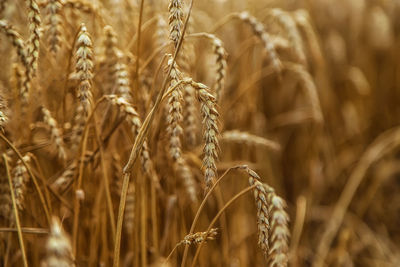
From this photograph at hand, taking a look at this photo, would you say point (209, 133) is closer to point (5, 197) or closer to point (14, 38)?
point (14, 38)

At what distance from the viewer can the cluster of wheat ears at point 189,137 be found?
33.6 inches

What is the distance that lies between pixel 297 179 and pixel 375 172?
43cm

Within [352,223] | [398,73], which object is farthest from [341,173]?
[398,73]

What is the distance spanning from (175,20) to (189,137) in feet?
1.46

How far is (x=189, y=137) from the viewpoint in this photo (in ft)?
3.73

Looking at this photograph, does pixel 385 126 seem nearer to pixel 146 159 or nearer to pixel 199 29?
pixel 199 29

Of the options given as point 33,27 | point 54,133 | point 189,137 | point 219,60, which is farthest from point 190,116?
point 33,27

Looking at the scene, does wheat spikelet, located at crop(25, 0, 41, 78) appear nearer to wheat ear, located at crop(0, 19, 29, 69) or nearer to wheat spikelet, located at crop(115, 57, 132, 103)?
wheat ear, located at crop(0, 19, 29, 69)

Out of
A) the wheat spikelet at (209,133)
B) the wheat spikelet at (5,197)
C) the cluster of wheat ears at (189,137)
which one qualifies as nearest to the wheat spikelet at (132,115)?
the cluster of wheat ears at (189,137)

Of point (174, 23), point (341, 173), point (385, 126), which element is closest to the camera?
point (174, 23)

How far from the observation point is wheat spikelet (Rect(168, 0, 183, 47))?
74cm

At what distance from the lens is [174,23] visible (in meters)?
0.74

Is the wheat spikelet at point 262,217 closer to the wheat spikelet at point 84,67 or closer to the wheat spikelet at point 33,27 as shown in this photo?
the wheat spikelet at point 84,67

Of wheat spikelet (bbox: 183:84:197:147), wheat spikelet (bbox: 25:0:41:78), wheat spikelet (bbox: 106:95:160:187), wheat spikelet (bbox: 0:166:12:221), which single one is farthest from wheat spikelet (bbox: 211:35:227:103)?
wheat spikelet (bbox: 0:166:12:221)
